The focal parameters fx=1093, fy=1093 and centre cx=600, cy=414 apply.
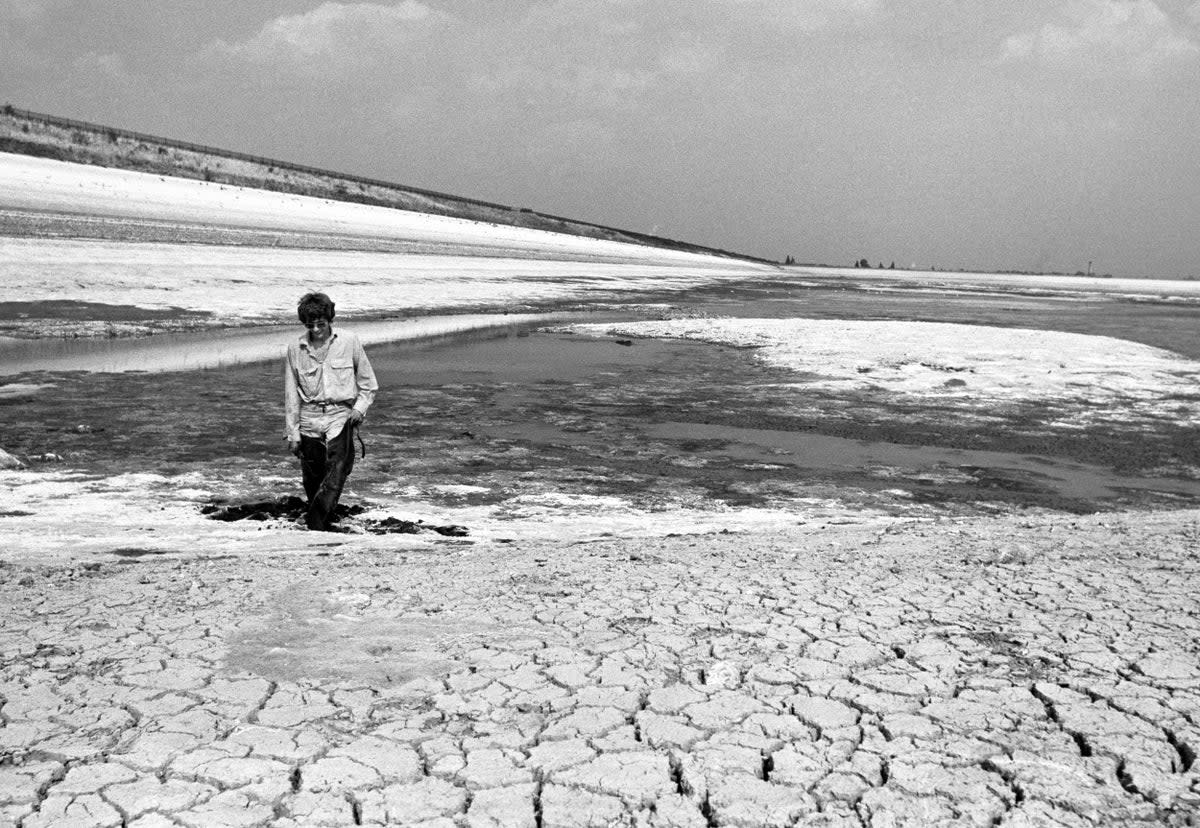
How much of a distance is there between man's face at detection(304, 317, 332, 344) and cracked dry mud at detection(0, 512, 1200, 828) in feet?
4.14

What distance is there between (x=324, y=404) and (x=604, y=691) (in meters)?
2.94

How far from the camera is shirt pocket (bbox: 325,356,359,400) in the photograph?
5727mm

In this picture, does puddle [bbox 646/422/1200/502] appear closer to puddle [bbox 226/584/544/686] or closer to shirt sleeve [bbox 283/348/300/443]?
shirt sleeve [bbox 283/348/300/443]

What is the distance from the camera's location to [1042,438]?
10.2m

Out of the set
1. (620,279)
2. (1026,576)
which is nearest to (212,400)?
(1026,576)

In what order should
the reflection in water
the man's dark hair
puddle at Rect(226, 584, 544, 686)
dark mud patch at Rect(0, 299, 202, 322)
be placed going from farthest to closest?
dark mud patch at Rect(0, 299, 202, 322) < the reflection in water < the man's dark hair < puddle at Rect(226, 584, 544, 686)

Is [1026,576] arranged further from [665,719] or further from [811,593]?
[665,719]

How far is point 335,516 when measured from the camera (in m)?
6.04

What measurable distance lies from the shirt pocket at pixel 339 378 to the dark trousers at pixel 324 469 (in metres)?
0.18

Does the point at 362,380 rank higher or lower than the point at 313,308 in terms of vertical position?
lower

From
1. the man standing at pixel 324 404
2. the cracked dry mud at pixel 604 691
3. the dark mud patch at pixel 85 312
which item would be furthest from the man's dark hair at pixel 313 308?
the dark mud patch at pixel 85 312

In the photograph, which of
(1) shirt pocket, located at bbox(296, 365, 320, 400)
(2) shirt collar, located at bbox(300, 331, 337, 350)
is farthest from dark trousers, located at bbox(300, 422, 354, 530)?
(2) shirt collar, located at bbox(300, 331, 337, 350)

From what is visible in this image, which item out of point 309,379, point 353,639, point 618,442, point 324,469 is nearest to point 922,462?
point 618,442

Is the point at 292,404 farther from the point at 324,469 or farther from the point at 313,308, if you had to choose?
the point at 313,308
